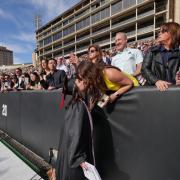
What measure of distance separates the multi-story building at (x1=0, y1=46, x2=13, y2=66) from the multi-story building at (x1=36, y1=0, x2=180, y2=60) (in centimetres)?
8543

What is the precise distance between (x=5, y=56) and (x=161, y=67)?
191300 millimetres

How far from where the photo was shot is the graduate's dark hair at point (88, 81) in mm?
2467

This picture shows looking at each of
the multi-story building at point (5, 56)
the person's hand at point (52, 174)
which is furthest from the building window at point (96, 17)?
the multi-story building at point (5, 56)

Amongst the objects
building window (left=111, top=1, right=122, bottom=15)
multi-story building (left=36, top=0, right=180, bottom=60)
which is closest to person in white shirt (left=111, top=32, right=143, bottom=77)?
multi-story building (left=36, top=0, right=180, bottom=60)

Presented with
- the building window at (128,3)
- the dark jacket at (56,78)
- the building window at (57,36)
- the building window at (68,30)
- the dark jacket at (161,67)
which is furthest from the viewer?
the building window at (57,36)

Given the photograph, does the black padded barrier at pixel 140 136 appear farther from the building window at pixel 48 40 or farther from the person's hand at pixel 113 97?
the building window at pixel 48 40

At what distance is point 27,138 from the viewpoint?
529 centimetres

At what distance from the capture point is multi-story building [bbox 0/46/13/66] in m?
177

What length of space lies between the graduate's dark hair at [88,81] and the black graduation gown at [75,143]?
0.09 meters

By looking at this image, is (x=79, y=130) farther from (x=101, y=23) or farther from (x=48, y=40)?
(x=48, y=40)

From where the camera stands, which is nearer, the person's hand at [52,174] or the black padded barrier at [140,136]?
the black padded barrier at [140,136]

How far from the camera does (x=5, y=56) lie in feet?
603

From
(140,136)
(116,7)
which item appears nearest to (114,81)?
(140,136)

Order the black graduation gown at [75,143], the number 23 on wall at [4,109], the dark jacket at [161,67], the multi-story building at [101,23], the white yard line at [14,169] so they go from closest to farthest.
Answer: the black graduation gown at [75,143] → the dark jacket at [161,67] → the white yard line at [14,169] → the number 23 on wall at [4,109] → the multi-story building at [101,23]
